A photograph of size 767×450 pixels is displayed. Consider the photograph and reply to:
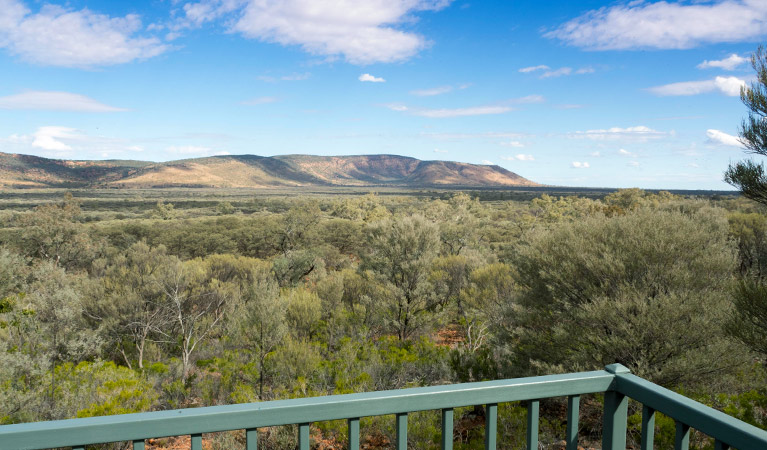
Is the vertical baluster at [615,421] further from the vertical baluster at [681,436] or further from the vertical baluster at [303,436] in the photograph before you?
the vertical baluster at [303,436]

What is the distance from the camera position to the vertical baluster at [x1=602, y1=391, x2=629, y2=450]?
1.54m

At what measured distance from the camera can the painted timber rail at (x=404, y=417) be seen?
1138mm

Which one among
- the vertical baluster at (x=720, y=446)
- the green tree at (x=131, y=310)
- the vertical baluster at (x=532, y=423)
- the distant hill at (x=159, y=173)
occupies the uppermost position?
the distant hill at (x=159, y=173)

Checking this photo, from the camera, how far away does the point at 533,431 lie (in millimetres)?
1521

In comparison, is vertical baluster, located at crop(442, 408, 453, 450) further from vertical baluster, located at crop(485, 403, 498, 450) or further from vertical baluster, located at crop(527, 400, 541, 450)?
vertical baluster, located at crop(527, 400, 541, 450)

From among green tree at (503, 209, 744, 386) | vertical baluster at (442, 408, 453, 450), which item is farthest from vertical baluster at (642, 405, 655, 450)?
green tree at (503, 209, 744, 386)

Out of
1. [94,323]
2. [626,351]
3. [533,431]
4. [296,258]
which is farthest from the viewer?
[296,258]

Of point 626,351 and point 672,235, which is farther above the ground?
point 672,235

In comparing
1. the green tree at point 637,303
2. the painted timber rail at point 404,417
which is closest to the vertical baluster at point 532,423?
the painted timber rail at point 404,417

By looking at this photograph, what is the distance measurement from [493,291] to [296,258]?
10518 millimetres

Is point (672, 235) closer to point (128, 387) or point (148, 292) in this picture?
point (128, 387)

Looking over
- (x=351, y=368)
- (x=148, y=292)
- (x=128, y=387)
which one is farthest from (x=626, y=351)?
(x=148, y=292)

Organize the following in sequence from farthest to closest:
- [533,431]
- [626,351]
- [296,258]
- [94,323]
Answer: [296,258] < [94,323] < [626,351] < [533,431]

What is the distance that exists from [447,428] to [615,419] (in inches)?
25.0
